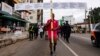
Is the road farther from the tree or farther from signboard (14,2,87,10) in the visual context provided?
the tree

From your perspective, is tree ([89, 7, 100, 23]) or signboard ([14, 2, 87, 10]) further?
tree ([89, 7, 100, 23])

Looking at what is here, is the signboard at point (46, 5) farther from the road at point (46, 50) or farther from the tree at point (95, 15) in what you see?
the tree at point (95, 15)

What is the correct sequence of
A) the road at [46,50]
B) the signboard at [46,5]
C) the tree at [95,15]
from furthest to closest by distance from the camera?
the tree at [95,15]
the signboard at [46,5]
the road at [46,50]

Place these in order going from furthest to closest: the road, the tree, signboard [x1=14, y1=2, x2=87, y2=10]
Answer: the tree
signboard [x1=14, y1=2, x2=87, y2=10]
the road

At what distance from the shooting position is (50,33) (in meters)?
14.3

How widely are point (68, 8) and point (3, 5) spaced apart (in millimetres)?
17924

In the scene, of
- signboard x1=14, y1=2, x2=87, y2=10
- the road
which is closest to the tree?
signboard x1=14, y1=2, x2=87, y2=10

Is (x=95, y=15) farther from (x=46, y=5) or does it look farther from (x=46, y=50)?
(x=46, y=50)

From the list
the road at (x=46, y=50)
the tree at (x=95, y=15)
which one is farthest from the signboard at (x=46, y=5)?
the tree at (x=95, y=15)

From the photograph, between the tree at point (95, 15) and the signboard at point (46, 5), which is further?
the tree at point (95, 15)

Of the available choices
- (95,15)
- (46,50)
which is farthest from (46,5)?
(95,15)

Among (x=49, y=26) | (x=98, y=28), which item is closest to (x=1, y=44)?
(x=98, y=28)

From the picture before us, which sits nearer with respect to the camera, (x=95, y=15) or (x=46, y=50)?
(x=46, y=50)

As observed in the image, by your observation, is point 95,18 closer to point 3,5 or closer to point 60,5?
Result: point 60,5
